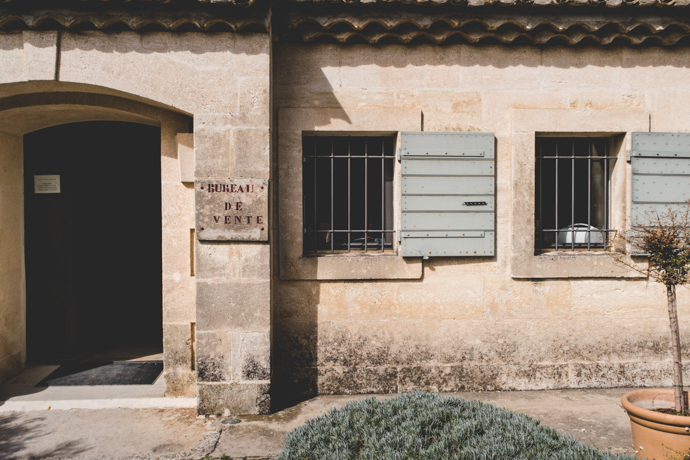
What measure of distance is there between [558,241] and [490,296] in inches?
41.8

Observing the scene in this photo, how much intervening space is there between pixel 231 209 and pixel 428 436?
247 centimetres

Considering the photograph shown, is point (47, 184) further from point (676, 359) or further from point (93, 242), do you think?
point (676, 359)

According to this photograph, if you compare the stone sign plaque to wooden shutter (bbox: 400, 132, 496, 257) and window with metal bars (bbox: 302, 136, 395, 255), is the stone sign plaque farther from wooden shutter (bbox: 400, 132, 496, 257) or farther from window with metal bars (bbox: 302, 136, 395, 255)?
wooden shutter (bbox: 400, 132, 496, 257)

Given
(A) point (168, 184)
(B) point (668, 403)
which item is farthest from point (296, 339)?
(B) point (668, 403)

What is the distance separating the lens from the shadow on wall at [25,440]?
332cm

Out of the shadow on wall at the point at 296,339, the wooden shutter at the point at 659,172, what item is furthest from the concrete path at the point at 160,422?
the wooden shutter at the point at 659,172

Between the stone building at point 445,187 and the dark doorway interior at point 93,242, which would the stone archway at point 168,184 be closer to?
the stone building at point 445,187

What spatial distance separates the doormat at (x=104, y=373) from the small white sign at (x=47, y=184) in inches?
81.1

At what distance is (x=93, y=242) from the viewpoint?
263 inches

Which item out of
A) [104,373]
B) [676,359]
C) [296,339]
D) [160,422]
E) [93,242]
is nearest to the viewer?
[676,359]

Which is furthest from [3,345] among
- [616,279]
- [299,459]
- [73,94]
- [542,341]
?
[616,279]

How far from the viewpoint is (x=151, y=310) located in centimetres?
744

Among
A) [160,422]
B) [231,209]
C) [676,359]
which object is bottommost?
[160,422]

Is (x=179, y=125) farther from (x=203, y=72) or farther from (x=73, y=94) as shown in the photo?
(x=73, y=94)
